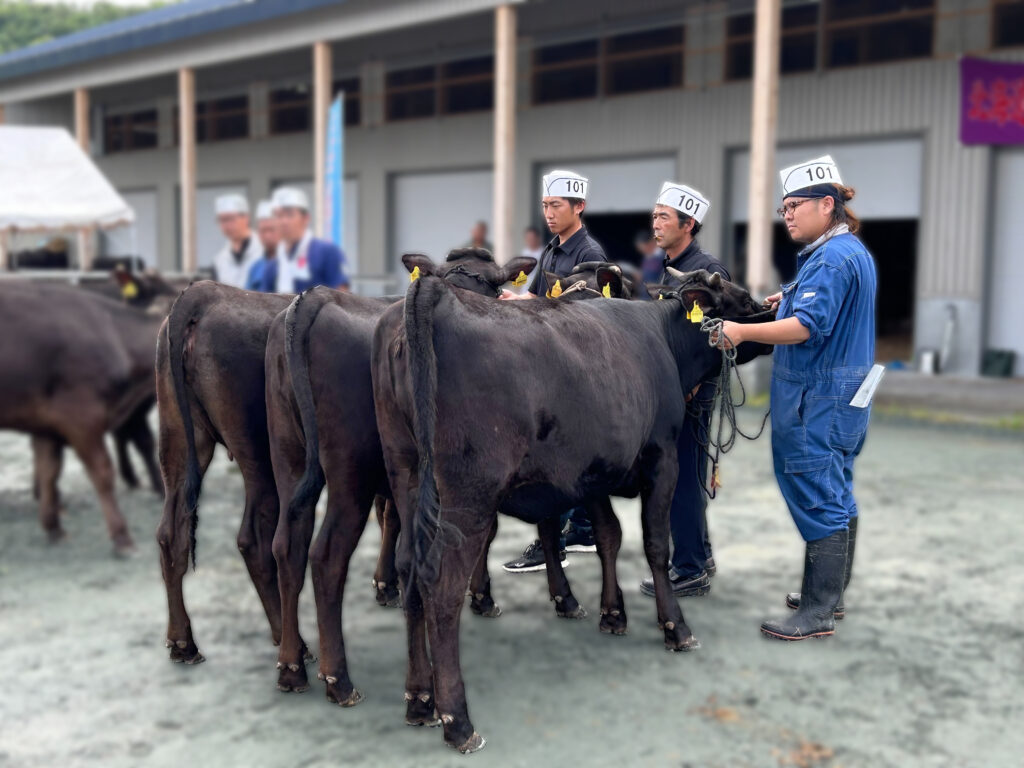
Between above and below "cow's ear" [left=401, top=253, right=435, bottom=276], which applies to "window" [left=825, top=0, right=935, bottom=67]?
above

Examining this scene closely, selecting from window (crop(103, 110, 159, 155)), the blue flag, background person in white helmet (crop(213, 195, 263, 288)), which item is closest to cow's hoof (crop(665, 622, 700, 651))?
background person in white helmet (crop(213, 195, 263, 288))

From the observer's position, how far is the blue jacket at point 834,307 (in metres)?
3.26

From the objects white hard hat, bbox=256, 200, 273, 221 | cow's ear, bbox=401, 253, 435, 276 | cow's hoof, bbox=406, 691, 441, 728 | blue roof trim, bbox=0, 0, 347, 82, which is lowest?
cow's hoof, bbox=406, 691, 441, 728

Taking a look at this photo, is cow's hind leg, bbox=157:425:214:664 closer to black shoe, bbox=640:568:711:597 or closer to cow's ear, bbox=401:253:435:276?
cow's ear, bbox=401:253:435:276

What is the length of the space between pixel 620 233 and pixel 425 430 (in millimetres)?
23155

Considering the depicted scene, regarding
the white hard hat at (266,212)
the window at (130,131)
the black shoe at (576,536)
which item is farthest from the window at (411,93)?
the black shoe at (576,536)

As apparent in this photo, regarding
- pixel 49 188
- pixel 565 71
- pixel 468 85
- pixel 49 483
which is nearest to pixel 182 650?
pixel 49 483

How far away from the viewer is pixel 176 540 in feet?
13.7

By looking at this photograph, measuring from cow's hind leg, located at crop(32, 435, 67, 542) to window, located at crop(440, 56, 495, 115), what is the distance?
14.9 meters

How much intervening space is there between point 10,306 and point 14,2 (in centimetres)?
8090

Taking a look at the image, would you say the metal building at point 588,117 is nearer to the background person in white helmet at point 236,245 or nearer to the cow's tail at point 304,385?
the background person in white helmet at point 236,245

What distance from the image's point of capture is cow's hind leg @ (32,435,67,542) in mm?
8336

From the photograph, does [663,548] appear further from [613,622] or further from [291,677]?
[291,677]

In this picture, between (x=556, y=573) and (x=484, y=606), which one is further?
(x=484, y=606)
